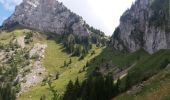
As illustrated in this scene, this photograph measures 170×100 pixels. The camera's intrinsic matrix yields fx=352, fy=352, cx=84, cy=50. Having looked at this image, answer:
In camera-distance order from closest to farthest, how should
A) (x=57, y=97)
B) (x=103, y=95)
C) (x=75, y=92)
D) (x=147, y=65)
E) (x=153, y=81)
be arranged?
(x=57, y=97) → (x=153, y=81) → (x=103, y=95) → (x=75, y=92) → (x=147, y=65)

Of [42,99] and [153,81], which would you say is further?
[42,99]

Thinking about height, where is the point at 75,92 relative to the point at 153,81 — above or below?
below

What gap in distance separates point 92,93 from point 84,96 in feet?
17.6

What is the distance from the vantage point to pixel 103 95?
344 feet

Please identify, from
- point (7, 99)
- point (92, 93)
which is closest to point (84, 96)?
point (92, 93)

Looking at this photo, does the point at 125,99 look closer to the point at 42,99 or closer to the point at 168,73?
the point at 168,73

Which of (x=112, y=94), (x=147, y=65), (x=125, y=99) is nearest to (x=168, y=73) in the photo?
(x=125, y=99)

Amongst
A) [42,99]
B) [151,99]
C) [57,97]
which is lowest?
[42,99]

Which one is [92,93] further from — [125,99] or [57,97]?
[57,97]

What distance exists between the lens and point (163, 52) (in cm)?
16838

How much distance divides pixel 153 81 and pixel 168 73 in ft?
13.9

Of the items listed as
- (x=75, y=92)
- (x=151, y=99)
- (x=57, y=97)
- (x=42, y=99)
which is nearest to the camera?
(x=57, y=97)

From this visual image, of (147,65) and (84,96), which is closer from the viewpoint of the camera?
(84,96)

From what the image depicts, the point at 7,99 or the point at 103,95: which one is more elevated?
the point at 103,95
